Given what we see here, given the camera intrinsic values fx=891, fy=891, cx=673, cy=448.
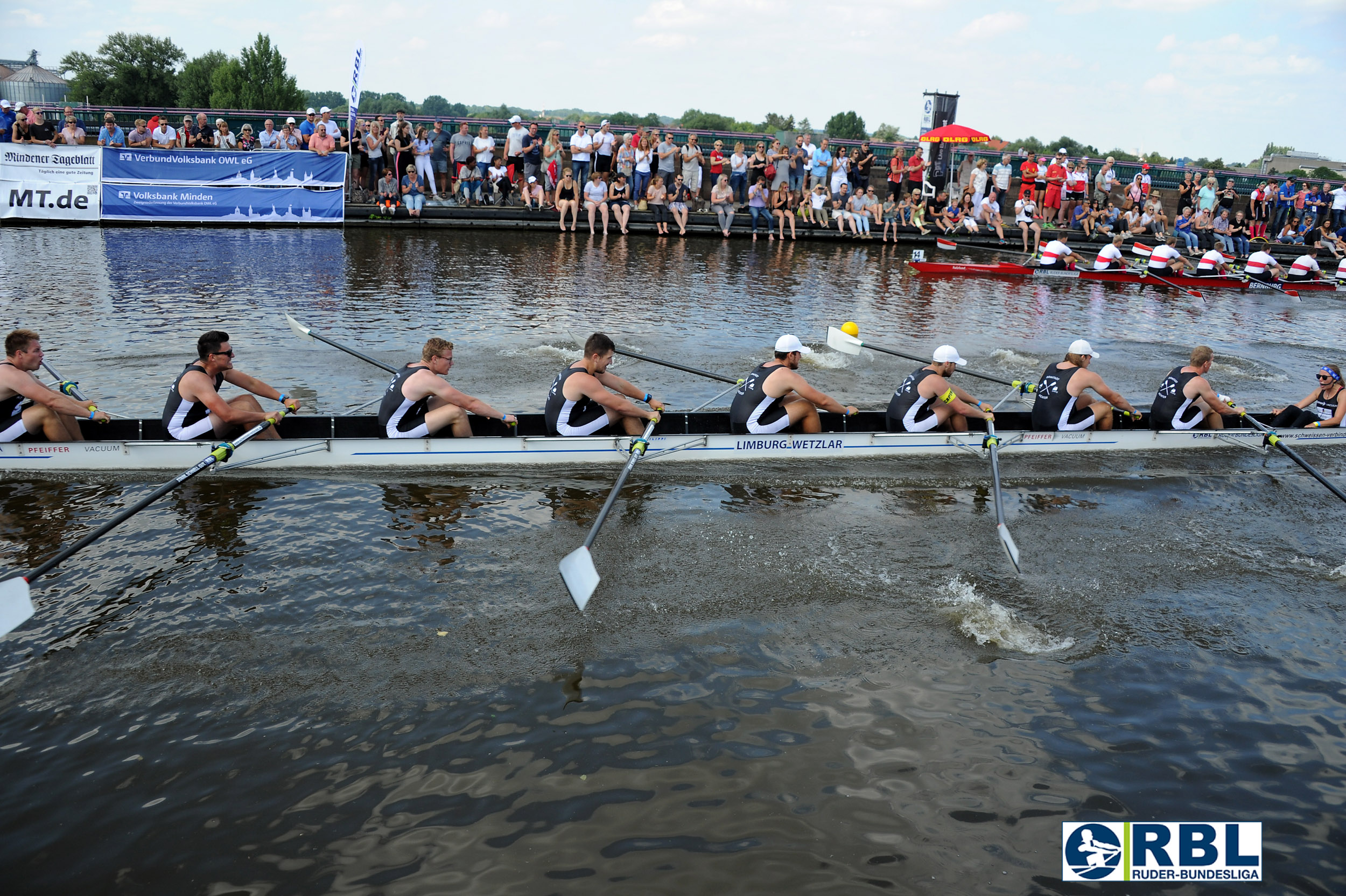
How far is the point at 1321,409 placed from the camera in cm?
1130

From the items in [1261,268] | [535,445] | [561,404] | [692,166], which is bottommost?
[535,445]

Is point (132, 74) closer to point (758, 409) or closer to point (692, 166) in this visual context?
point (692, 166)

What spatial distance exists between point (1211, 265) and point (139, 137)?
28.6 m

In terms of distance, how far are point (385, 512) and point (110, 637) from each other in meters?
2.55

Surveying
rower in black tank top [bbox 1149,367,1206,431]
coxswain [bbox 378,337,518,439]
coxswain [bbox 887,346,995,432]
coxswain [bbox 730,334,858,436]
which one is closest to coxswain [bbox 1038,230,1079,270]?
rower in black tank top [bbox 1149,367,1206,431]

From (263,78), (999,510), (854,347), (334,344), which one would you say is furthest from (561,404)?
(263,78)

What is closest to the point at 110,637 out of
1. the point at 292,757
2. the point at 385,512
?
the point at 292,757

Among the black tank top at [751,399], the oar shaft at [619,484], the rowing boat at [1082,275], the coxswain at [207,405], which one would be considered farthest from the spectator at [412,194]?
the black tank top at [751,399]

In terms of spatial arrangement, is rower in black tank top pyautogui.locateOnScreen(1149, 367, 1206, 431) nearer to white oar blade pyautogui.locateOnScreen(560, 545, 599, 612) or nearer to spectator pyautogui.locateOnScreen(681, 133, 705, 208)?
white oar blade pyautogui.locateOnScreen(560, 545, 599, 612)

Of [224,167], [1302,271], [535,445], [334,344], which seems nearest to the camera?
[535,445]

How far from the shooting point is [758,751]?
5.43 metres

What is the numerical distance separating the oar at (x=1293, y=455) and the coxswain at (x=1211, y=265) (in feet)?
52.4

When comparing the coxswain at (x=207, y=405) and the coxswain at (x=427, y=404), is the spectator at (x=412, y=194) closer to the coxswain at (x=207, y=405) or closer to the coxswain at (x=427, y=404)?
the coxswain at (x=207, y=405)

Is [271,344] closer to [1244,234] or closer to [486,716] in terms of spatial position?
[486,716]
